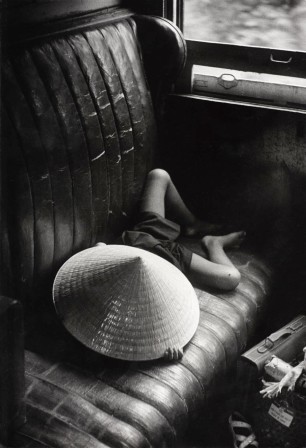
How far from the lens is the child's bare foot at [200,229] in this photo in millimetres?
2388

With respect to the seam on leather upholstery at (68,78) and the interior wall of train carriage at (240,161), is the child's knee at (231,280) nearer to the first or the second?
the interior wall of train carriage at (240,161)

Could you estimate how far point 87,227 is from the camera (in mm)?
1970

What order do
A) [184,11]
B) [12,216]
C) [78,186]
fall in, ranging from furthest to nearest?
1. [184,11]
2. [78,186]
3. [12,216]

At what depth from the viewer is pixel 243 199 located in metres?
2.47

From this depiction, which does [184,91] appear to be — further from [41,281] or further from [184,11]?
[41,281]

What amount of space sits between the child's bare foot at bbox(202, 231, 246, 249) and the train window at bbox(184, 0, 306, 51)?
30.4 inches

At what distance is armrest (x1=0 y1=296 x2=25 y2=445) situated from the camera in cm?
135

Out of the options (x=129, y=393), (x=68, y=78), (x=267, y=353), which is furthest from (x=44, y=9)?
(x=267, y=353)

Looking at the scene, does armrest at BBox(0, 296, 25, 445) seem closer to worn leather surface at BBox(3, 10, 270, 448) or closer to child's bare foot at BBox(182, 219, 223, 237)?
worn leather surface at BBox(3, 10, 270, 448)

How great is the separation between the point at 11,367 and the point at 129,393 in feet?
1.23

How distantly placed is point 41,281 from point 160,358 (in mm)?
430

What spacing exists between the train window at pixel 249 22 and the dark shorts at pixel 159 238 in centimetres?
83

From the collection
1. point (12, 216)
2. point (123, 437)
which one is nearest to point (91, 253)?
point (12, 216)

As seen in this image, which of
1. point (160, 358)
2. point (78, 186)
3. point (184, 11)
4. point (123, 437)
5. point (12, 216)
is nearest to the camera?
point (123, 437)
